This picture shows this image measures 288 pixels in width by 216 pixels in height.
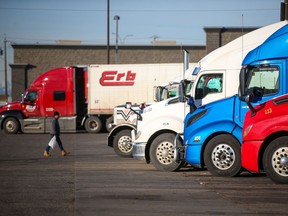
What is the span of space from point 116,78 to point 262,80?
21.2m

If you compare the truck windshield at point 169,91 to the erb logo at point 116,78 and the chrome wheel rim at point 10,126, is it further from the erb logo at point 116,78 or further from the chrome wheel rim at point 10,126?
the chrome wheel rim at point 10,126

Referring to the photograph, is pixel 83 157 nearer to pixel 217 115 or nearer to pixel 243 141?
pixel 217 115

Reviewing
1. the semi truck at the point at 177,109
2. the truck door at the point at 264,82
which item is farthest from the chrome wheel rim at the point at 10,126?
the truck door at the point at 264,82

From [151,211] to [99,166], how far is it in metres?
7.13

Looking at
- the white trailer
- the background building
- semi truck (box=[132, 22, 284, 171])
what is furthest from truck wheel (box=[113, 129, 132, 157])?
the background building

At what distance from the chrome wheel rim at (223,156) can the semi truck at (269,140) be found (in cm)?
111

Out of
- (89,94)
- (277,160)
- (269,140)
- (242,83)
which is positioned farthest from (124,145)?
(89,94)

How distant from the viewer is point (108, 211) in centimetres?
927

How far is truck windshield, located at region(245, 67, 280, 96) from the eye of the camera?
12430 millimetres

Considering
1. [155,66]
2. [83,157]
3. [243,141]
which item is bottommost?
[83,157]

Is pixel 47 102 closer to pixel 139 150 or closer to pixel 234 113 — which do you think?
pixel 139 150

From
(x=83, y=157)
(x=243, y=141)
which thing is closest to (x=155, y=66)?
(x=83, y=157)

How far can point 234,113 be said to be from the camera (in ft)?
42.7

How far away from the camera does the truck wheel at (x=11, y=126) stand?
33094 mm
